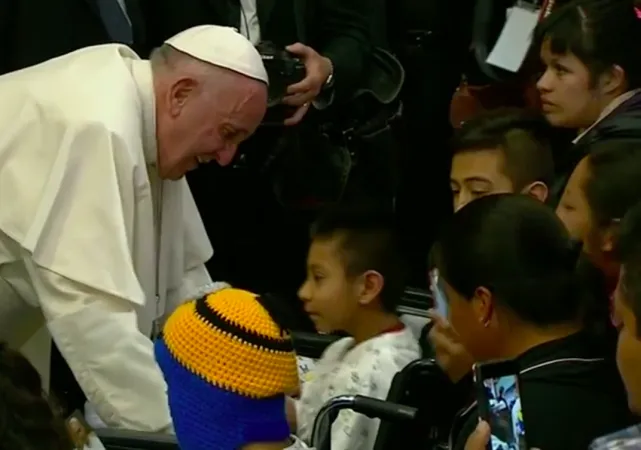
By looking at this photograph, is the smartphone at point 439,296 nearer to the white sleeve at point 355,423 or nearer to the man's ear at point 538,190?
the white sleeve at point 355,423

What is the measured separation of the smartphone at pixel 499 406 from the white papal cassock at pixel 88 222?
3.10 feet

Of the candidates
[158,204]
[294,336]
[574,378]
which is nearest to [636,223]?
[574,378]

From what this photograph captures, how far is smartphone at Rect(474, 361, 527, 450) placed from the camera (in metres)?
1.61

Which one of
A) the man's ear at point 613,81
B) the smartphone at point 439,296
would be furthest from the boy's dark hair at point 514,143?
the smartphone at point 439,296

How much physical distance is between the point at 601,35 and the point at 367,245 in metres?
0.69

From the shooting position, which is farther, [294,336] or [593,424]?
[294,336]

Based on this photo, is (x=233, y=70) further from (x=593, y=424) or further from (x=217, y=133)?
(x=593, y=424)

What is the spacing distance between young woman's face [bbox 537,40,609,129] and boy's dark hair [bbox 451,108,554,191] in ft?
0.19

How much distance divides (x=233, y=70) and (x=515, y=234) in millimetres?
912

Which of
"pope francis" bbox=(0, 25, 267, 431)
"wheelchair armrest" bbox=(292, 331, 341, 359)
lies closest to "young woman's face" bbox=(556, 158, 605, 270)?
"wheelchair armrest" bbox=(292, 331, 341, 359)

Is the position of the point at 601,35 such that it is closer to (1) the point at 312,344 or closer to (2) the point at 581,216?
(2) the point at 581,216

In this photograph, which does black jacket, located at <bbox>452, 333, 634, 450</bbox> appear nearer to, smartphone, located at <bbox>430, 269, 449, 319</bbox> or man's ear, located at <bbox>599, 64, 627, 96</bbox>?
smartphone, located at <bbox>430, 269, 449, 319</bbox>

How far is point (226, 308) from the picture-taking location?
1777 mm

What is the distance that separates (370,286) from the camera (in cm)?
270
